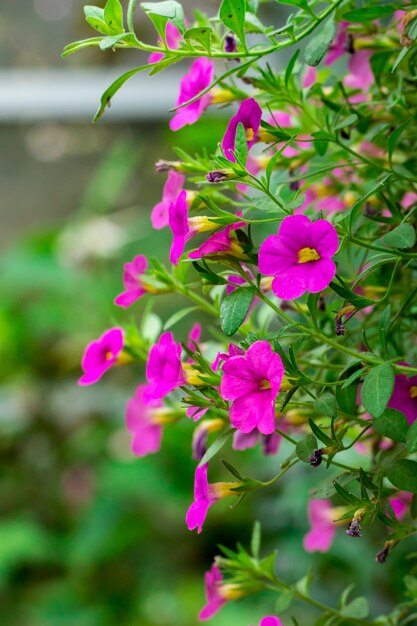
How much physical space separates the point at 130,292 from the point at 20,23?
2103 mm

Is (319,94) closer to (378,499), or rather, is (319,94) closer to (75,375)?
(378,499)

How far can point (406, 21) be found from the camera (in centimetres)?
41

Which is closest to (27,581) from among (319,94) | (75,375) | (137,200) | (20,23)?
(75,375)

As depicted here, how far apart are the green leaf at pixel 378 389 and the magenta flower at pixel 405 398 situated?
0.17ft

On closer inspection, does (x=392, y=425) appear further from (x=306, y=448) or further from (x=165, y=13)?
(x=165, y=13)

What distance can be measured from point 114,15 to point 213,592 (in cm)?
31

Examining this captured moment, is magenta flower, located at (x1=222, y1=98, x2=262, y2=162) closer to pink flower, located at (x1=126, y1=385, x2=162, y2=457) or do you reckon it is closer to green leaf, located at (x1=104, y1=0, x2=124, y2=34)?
green leaf, located at (x1=104, y1=0, x2=124, y2=34)

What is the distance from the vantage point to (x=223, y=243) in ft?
1.29

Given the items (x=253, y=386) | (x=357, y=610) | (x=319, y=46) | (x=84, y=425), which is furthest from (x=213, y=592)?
(x=84, y=425)

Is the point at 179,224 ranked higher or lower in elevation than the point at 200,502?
higher

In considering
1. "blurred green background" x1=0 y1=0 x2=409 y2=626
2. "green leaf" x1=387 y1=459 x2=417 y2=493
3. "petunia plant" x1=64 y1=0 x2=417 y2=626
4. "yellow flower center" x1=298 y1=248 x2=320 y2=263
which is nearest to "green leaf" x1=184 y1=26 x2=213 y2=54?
"petunia plant" x1=64 y1=0 x2=417 y2=626

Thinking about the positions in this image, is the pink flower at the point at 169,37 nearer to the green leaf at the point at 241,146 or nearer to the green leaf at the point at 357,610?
the green leaf at the point at 241,146

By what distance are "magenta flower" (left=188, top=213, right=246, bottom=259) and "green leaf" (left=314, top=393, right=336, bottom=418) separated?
74mm

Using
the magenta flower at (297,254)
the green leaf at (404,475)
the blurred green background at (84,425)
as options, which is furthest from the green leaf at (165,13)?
the blurred green background at (84,425)
